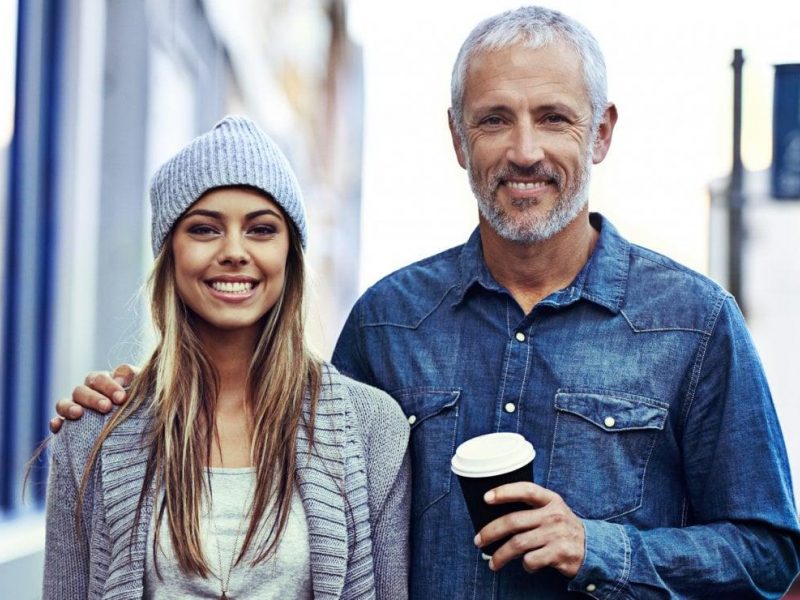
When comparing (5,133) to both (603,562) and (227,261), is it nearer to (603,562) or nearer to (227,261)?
(227,261)

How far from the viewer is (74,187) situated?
4832 millimetres

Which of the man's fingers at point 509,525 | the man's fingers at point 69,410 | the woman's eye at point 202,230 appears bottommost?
the man's fingers at point 509,525

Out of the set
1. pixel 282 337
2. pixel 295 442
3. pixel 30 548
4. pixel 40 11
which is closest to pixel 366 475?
pixel 295 442

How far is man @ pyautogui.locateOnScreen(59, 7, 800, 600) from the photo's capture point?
2602mm

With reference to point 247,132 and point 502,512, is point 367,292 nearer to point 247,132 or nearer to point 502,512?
point 247,132

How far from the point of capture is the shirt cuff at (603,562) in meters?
2.50

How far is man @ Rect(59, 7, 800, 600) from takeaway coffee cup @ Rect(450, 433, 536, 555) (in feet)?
0.61

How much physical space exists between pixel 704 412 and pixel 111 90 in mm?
3417

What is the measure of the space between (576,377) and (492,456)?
0.46 metres

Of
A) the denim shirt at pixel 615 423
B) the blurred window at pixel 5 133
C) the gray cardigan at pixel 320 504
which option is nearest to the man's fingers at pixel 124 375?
the gray cardigan at pixel 320 504

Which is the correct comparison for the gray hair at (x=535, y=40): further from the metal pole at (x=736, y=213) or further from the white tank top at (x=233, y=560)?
the metal pole at (x=736, y=213)

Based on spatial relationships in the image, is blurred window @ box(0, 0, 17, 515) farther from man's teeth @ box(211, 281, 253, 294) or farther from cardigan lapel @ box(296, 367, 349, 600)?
cardigan lapel @ box(296, 367, 349, 600)

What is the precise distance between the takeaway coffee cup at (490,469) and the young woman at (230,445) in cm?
42

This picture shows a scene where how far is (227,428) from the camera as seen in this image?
9.48ft
